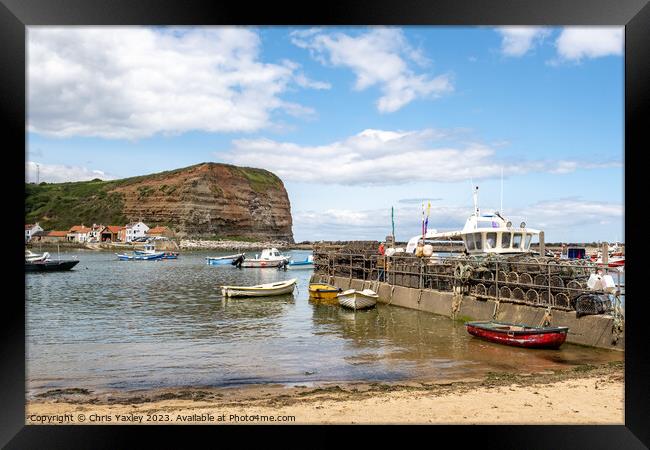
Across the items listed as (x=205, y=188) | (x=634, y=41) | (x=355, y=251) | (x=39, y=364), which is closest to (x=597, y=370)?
(x=634, y=41)

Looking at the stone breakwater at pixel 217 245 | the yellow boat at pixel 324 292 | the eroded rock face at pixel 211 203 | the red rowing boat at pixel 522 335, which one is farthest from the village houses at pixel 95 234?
the red rowing boat at pixel 522 335

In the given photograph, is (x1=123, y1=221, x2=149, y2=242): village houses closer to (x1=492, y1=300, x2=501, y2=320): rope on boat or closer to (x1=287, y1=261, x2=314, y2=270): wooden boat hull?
(x1=287, y1=261, x2=314, y2=270): wooden boat hull

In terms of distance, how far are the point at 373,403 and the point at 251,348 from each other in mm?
7732

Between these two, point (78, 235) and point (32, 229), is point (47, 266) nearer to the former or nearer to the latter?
point (78, 235)

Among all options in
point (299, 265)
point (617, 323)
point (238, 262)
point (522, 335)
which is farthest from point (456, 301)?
point (238, 262)

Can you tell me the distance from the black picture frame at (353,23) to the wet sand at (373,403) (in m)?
2.34

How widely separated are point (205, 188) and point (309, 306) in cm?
13280

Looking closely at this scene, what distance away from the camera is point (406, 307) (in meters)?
23.5

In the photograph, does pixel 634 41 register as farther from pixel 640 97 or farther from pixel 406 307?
pixel 406 307

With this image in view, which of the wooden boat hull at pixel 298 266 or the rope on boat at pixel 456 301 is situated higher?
the rope on boat at pixel 456 301

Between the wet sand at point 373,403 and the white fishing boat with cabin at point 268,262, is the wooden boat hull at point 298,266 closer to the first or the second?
the white fishing boat with cabin at point 268,262

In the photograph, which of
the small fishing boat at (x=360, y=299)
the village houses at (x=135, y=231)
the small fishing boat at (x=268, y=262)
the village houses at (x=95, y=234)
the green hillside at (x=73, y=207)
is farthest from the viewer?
the green hillside at (x=73, y=207)

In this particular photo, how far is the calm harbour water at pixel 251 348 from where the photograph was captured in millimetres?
12117

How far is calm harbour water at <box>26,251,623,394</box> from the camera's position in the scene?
1212cm
